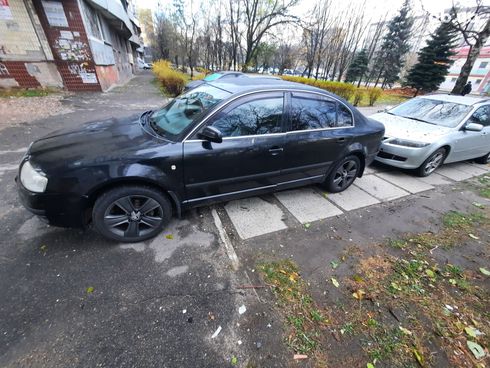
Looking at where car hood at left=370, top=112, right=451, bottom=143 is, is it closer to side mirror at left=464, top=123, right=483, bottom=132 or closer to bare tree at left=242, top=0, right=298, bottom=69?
side mirror at left=464, top=123, right=483, bottom=132

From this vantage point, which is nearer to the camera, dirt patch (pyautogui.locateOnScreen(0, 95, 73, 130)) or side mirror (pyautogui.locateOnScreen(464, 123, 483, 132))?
side mirror (pyautogui.locateOnScreen(464, 123, 483, 132))

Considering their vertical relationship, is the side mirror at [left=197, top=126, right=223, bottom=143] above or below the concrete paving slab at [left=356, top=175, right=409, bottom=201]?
above

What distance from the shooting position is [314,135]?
10.2 feet

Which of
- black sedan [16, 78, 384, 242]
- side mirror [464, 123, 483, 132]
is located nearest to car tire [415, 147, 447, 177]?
side mirror [464, 123, 483, 132]

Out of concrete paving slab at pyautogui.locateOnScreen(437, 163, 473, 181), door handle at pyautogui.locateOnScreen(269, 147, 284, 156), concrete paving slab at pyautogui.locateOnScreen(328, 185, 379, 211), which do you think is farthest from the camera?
concrete paving slab at pyautogui.locateOnScreen(437, 163, 473, 181)

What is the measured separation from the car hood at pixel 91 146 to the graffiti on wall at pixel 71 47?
10.3m

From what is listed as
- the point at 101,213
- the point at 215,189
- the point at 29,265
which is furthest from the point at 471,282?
the point at 29,265

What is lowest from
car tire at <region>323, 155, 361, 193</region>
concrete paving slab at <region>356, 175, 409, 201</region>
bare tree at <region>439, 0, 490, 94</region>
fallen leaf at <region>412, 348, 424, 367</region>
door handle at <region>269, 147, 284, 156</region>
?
concrete paving slab at <region>356, 175, 409, 201</region>

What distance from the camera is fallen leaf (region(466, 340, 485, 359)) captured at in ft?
5.95

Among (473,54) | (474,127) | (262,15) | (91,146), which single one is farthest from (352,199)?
(262,15)

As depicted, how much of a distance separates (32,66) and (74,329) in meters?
12.3

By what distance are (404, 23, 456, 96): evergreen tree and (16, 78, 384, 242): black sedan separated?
2552 cm

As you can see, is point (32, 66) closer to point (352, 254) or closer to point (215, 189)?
point (215, 189)

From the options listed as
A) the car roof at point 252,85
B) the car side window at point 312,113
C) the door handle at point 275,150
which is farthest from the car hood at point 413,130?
the door handle at point 275,150
